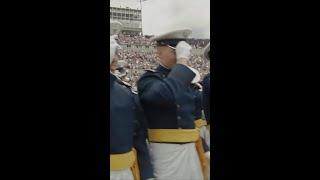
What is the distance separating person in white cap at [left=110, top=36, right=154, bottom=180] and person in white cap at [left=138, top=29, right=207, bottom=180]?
6 cm

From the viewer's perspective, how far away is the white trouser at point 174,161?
2.34 metres

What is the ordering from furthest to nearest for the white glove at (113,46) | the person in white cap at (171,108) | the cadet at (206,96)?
the cadet at (206,96), the person in white cap at (171,108), the white glove at (113,46)

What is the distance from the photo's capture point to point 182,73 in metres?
2.38

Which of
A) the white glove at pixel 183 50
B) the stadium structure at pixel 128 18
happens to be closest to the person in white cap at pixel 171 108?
the white glove at pixel 183 50

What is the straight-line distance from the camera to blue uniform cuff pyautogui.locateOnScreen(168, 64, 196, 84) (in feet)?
7.78

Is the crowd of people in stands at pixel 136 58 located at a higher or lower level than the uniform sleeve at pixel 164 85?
higher

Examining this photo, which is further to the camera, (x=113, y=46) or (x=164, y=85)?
(x=164, y=85)

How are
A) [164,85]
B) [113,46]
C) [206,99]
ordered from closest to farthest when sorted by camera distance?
[113,46], [164,85], [206,99]

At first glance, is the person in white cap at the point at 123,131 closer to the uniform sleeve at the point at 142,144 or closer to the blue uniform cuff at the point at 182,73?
the uniform sleeve at the point at 142,144

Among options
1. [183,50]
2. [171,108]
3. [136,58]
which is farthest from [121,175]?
[183,50]

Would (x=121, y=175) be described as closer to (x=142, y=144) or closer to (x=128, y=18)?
(x=142, y=144)

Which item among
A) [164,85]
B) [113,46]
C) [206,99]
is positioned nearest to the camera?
[113,46]

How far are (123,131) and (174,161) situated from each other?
0.29m
